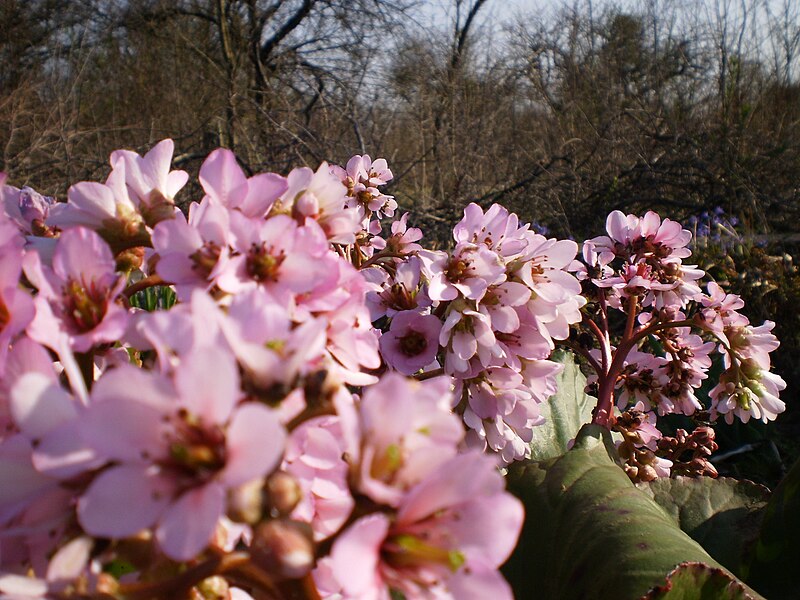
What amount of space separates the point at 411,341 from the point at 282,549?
0.55 m

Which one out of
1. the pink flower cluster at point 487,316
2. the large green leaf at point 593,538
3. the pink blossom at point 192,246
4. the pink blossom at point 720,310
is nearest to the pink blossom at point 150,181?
the pink blossom at point 192,246

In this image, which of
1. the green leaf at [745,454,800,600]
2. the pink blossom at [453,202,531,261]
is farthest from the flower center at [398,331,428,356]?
the green leaf at [745,454,800,600]

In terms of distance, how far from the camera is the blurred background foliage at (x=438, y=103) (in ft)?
15.3

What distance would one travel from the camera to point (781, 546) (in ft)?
3.10

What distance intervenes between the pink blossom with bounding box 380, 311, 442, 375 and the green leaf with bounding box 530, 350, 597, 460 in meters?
0.58

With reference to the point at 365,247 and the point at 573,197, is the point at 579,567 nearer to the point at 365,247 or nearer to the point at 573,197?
the point at 365,247

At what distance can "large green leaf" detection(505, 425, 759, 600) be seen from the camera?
2.34 ft

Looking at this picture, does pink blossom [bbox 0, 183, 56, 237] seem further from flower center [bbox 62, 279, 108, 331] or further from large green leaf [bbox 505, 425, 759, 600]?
large green leaf [bbox 505, 425, 759, 600]

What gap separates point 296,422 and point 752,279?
3100mm

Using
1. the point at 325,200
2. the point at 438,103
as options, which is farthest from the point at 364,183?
the point at 438,103

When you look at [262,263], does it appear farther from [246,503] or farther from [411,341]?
[411,341]

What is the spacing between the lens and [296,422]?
15.4 inches

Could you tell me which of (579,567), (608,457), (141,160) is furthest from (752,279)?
(141,160)

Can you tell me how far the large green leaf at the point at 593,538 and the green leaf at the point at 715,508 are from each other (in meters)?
0.20
